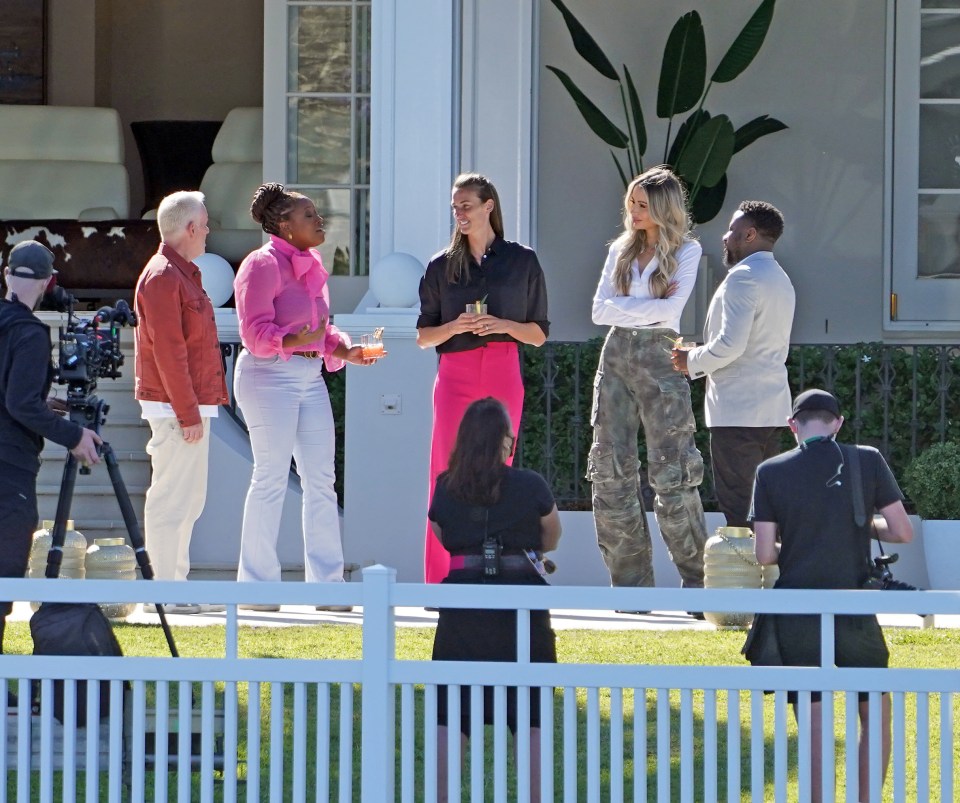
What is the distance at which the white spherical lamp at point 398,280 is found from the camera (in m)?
8.45

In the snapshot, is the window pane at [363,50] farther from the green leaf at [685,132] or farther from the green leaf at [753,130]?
the green leaf at [753,130]

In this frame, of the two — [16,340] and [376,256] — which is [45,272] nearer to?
[16,340]

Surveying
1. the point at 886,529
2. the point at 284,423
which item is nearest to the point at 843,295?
the point at 284,423

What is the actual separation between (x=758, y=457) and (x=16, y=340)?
3239 millimetres

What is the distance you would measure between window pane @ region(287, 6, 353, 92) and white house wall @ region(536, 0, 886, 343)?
59.2 inches

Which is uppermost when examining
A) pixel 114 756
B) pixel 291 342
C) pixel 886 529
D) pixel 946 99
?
pixel 946 99

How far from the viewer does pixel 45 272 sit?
548 cm

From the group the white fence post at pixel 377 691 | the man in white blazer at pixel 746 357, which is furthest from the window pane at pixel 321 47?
the white fence post at pixel 377 691

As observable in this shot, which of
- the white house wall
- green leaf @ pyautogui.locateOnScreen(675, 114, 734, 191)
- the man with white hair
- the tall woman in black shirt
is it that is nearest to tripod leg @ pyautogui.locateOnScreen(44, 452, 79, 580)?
the man with white hair

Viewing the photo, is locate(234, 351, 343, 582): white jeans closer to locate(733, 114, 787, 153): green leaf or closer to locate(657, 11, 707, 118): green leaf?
locate(657, 11, 707, 118): green leaf

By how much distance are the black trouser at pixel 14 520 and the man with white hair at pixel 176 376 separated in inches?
65.0

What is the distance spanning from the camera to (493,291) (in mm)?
7070

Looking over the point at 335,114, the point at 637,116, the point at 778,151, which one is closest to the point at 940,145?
the point at 778,151

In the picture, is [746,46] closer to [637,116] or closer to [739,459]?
[637,116]
